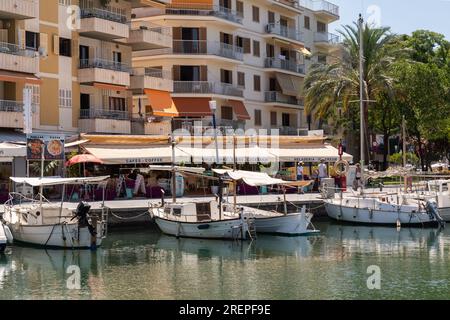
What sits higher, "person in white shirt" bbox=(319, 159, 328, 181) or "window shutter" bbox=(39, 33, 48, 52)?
"window shutter" bbox=(39, 33, 48, 52)

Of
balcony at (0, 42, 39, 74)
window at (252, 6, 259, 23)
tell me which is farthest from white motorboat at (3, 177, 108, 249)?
window at (252, 6, 259, 23)

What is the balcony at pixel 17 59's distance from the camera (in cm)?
4119

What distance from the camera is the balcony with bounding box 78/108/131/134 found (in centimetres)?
4722

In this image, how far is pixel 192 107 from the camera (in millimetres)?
58562

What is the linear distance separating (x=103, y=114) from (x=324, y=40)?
3426 cm

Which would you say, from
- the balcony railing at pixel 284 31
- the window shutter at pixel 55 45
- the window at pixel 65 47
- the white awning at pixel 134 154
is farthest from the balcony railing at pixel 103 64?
the balcony railing at pixel 284 31

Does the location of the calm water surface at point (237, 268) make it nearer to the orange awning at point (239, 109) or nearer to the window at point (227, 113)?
the window at point (227, 113)

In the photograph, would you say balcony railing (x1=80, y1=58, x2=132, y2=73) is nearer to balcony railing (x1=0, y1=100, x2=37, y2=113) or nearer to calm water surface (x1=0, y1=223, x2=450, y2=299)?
balcony railing (x1=0, y1=100, x2=37, y2=113)

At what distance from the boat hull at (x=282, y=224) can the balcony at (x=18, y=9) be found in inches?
711

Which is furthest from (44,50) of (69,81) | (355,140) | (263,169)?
(355,140)

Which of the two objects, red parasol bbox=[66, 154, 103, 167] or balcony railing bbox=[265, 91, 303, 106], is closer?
red parasol bbox=[66, 154, 103, 167]

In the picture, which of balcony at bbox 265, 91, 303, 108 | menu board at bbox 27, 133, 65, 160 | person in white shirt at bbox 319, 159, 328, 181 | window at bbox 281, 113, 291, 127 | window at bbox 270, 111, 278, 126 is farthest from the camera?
window at bbox 281, 113, 291, 127

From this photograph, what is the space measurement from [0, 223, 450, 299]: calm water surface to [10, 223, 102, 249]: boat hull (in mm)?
487
